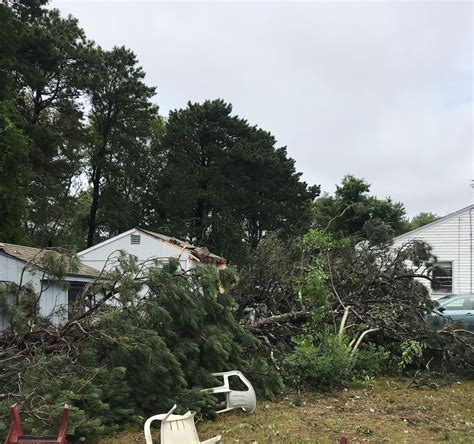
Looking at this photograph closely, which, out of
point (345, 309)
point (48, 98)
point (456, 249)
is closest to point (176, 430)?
point (345, 309)

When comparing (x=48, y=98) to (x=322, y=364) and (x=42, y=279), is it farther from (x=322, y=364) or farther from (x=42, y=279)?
(x=322, y=364)

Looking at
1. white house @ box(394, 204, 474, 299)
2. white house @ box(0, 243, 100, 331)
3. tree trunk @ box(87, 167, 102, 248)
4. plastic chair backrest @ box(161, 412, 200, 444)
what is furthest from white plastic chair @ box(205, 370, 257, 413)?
tree trunk @ box(87, 167, 102, 248)

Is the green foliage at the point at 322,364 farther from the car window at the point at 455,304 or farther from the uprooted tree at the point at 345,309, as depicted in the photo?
the car window at the point at 455,304

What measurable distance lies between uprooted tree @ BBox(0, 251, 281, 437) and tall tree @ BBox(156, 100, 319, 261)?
2539 centimetres

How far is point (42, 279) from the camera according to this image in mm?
7266

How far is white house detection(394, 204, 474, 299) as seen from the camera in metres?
18.9

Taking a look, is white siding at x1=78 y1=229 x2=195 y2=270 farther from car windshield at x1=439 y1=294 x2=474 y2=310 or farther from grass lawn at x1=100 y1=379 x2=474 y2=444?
grass lawn at x1=100 y1=379 x2=474 y2=444

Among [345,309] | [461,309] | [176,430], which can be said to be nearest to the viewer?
[176,430]

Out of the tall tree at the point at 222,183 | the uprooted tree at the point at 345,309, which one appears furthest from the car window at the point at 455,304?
the tall tree at the point at 222,183

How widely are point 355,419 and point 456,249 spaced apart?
14.7m

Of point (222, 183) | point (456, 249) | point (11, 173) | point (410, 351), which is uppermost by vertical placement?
point (222, 183)

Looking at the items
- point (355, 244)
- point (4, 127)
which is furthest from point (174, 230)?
point (355, 244)

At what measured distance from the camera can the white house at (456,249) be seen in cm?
1892

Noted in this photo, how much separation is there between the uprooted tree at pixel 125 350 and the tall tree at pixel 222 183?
83.3ft
